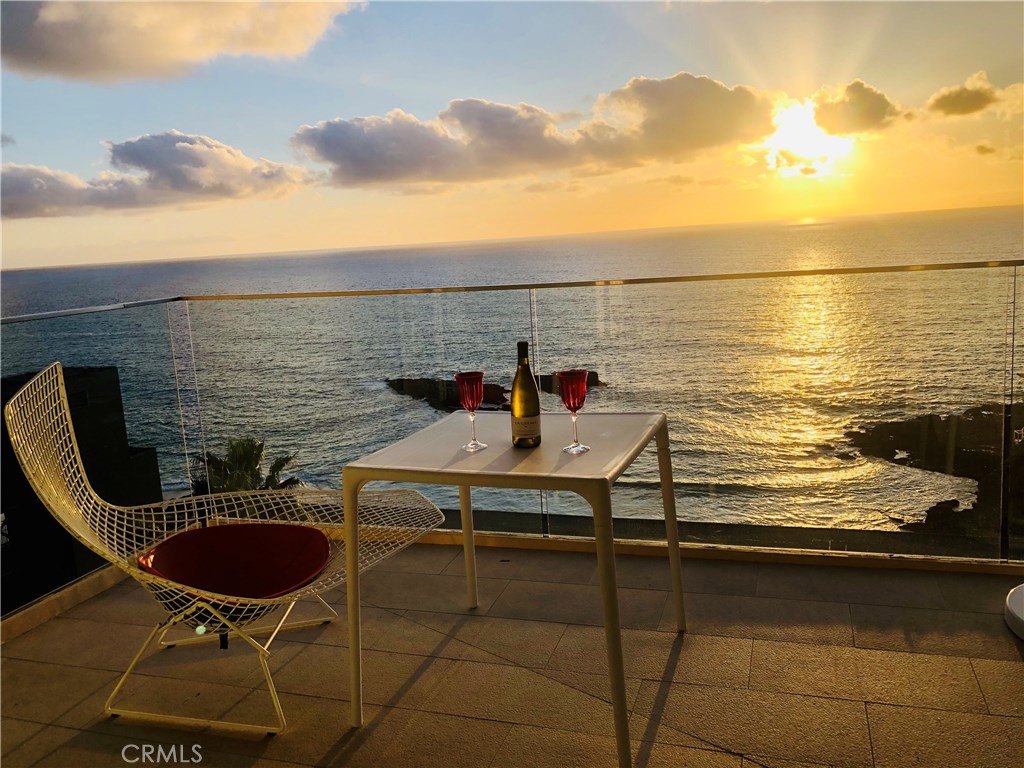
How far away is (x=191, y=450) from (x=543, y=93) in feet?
84.7

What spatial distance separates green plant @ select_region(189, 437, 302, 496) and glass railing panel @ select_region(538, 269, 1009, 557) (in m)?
1.34

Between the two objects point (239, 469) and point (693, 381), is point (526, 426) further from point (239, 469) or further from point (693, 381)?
point (239, 469)

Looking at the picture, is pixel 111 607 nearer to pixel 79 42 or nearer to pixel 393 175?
pixel 79 42

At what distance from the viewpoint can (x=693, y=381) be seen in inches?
129

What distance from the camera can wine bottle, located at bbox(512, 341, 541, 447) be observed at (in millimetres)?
2102

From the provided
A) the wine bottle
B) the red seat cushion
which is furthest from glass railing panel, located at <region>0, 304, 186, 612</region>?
the wine bottle

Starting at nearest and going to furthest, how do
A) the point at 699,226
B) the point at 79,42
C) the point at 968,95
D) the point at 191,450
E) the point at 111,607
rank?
the point at 111,607 < the point at 191,450 < the point at 79,42 < the point at 968,95 < the point at 699,226

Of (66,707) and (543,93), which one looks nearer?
(66,707)

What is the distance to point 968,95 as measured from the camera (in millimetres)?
27406

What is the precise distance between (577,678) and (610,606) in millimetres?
654

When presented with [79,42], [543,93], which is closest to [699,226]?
[543,93]

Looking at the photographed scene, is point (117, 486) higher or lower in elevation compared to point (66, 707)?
higher

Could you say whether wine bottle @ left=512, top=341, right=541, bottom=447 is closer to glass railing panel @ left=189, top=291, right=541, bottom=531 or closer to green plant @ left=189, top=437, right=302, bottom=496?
glass railing panel @ left=189, top=291, right=541, bottom=531

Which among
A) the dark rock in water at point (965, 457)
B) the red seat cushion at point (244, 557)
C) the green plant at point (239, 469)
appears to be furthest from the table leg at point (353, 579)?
the dark rock in water at point (965, 457)
